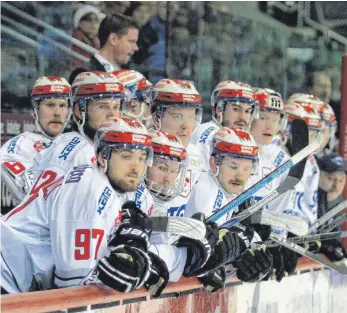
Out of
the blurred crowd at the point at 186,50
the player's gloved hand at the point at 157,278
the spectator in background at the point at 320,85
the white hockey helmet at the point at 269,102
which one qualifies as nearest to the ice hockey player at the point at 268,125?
the white hockey helmet at the point at 269,102

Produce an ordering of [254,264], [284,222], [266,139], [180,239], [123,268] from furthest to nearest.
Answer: [266,139]
[284,222]
[254,264]
[180,239]
[123,268]

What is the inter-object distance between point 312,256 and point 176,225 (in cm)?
145

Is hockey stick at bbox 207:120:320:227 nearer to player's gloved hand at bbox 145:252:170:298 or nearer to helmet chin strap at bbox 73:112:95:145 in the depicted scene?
helmet chin strap at bbox 73:112:95:145

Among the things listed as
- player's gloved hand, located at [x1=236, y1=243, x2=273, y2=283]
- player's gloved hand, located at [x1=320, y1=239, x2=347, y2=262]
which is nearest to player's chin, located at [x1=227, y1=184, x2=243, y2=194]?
player's gloved hand, located at [x1=236, y1=243, x2=273, y2=283]

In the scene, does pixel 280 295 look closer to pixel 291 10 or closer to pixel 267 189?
pixel 267 189

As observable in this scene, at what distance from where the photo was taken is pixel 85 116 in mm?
3992

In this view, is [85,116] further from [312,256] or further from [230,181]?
[312,256]

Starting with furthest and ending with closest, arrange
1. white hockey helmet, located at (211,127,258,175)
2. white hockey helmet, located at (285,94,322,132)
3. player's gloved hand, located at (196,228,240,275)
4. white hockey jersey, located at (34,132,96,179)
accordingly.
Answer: white hockey helmet, located at (285,94,322,132)
white hockey helmet, located at (211,127,258,175)
white hockey jersey, located at (34,132,96,179)
player's gloved hand, located at (196,228,240,275)

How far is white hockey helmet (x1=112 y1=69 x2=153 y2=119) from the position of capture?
4.56m

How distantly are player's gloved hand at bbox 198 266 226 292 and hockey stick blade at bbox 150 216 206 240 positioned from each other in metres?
0.24

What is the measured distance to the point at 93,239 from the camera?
3035 mm

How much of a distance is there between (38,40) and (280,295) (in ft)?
5.85

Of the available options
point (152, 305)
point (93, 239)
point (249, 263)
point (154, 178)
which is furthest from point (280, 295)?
point (93, 239)

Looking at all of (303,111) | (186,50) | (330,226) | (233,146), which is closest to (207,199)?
(233,146)
